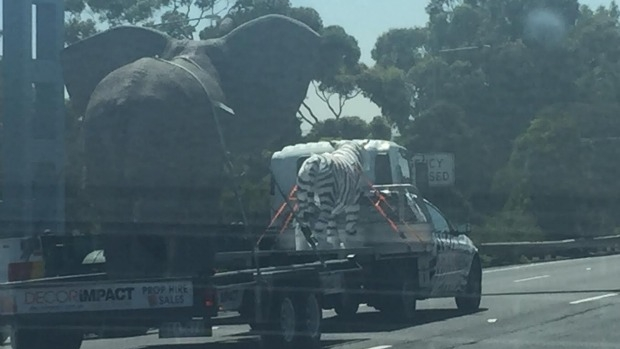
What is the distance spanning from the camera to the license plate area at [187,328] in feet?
44.3

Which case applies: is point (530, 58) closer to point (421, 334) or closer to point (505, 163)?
point (505, 163)

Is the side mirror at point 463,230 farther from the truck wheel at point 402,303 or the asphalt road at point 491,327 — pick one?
the truck wheel at point 402,303

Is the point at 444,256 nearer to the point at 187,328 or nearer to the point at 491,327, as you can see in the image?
the point at 491,327

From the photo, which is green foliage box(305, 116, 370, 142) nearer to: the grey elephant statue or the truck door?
the truck door

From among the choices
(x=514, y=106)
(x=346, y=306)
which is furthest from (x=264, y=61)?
(x=514, y=106)

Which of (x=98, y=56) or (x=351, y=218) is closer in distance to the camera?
Result: (x=98, y=56)

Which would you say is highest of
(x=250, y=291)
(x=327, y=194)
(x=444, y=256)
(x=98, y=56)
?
(x=98, y=56)

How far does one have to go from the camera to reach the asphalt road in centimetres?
1566

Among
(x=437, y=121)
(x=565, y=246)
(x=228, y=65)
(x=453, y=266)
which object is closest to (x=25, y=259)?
(x=228, y=65)

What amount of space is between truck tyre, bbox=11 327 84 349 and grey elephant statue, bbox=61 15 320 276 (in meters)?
0.91

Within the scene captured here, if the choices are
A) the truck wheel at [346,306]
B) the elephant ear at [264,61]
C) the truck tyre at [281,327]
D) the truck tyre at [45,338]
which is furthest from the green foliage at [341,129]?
the truck tyre at [45,338]

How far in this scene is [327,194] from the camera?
18.5 meters

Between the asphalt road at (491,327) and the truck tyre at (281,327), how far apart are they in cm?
80

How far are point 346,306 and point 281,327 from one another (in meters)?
3.62
